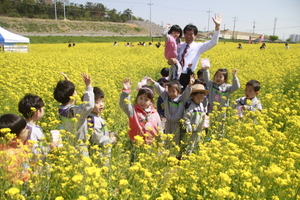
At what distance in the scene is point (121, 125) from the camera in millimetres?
3797

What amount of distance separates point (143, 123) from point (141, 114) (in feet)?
0.38

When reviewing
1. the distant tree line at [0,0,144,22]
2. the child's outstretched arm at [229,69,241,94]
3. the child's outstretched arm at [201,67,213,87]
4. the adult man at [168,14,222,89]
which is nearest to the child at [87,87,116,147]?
the adult man at [168,14,222,89]

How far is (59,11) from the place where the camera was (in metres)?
78.2

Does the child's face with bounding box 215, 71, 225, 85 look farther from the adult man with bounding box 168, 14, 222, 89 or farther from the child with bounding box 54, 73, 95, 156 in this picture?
the child with bounding box 54, 73, 95, 156

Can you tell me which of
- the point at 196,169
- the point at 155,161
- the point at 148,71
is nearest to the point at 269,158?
the point at 196,169

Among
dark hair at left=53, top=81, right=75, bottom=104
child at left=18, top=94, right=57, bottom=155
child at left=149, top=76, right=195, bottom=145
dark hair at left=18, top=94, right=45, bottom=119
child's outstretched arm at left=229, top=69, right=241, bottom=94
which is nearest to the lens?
child at left=18, top=94, right=57, bottom=155

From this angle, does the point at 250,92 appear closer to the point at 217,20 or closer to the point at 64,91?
the point at 217,20

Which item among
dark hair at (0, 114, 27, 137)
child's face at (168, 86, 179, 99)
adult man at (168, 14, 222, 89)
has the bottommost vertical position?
dark hair at (0, 114, 27, 137)

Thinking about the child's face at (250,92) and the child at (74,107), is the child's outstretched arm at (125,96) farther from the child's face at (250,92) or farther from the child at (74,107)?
the child's face at (250,92)

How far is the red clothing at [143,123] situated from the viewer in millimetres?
3096

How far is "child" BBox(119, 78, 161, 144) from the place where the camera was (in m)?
3.02

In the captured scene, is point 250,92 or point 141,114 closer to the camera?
point 141,114

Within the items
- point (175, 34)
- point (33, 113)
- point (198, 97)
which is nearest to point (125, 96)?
point (33, 113)

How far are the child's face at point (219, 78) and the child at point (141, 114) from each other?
1.54 m
